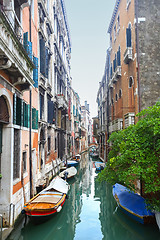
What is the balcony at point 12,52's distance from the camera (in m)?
5.10

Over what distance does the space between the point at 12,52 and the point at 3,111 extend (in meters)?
1.97

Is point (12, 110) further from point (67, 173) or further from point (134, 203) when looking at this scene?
point (67, 173)

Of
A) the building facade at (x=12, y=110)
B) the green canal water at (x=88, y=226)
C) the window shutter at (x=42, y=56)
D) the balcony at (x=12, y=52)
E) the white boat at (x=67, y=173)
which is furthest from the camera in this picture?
the white boat at (x=67, y=173)

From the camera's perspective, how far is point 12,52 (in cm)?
577

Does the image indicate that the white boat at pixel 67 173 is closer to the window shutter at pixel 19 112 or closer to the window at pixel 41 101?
the window at pixel 41 101

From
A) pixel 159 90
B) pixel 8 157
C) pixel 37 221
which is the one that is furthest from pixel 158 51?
pixel 37 221

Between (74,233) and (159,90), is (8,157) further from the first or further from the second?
(159,90)

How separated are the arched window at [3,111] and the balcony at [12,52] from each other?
0.95 meters

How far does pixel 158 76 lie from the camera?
34.3ft

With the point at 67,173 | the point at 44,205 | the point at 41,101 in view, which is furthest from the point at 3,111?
the point at 67,173

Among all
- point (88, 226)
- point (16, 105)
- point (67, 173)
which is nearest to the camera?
point (16, 105)

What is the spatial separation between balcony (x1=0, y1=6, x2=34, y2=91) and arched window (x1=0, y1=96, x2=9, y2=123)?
0.95 metres

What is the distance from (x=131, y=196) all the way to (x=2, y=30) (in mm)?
Result: 7720

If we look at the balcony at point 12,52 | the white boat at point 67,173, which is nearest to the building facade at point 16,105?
the balcony at point 12,52
